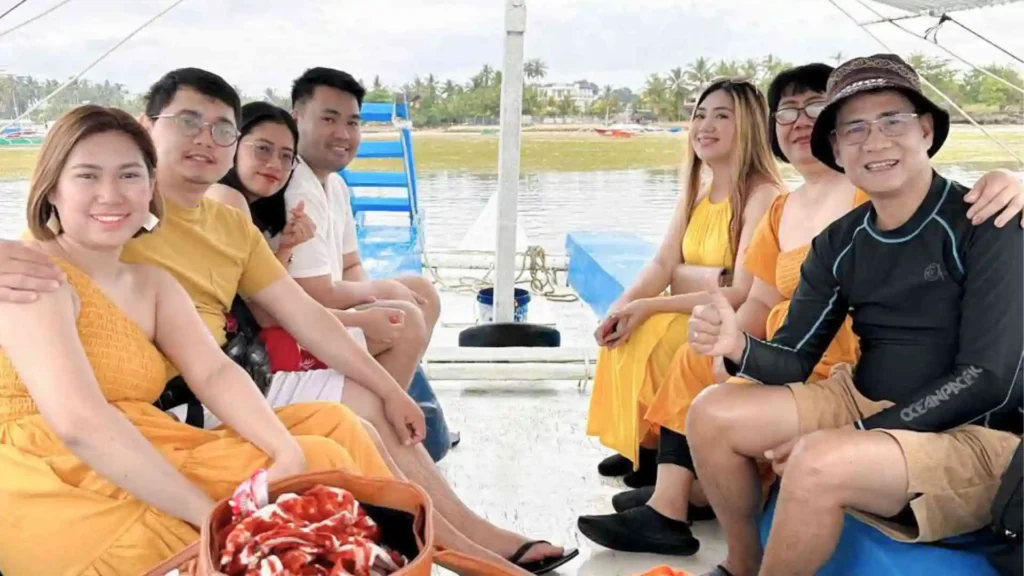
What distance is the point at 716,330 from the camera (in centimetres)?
168

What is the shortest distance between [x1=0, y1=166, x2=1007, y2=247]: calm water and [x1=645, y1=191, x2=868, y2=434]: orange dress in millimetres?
3507

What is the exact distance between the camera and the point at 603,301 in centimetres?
380

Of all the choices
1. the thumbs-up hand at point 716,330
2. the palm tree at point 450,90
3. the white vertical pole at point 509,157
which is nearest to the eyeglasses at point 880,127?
the thumbs-up hand at point 716,330

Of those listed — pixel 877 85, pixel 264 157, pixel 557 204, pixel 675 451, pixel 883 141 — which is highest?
pixel 877 85

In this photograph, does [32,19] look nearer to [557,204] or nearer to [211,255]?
[211,255]

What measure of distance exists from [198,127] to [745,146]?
1.55 meters

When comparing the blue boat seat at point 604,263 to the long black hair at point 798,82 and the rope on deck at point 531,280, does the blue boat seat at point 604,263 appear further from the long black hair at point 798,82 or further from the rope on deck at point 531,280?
the long black hair at point 798,82

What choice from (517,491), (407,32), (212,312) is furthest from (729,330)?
(407,32)

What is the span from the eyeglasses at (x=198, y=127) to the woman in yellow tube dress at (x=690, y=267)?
1162 mm

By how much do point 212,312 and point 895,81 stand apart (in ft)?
4.91

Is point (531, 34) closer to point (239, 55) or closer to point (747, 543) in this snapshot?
point (239, 55)

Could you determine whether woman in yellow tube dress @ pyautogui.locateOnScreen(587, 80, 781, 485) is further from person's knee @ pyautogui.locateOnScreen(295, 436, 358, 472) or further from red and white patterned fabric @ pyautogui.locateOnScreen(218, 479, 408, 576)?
red and white patterned fabric @ pyautogui.locateOnScreen(218, 479, 408, 576)

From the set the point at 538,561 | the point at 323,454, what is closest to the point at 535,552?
the point at 538,561

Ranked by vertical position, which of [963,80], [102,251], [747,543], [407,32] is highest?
[407,32]
